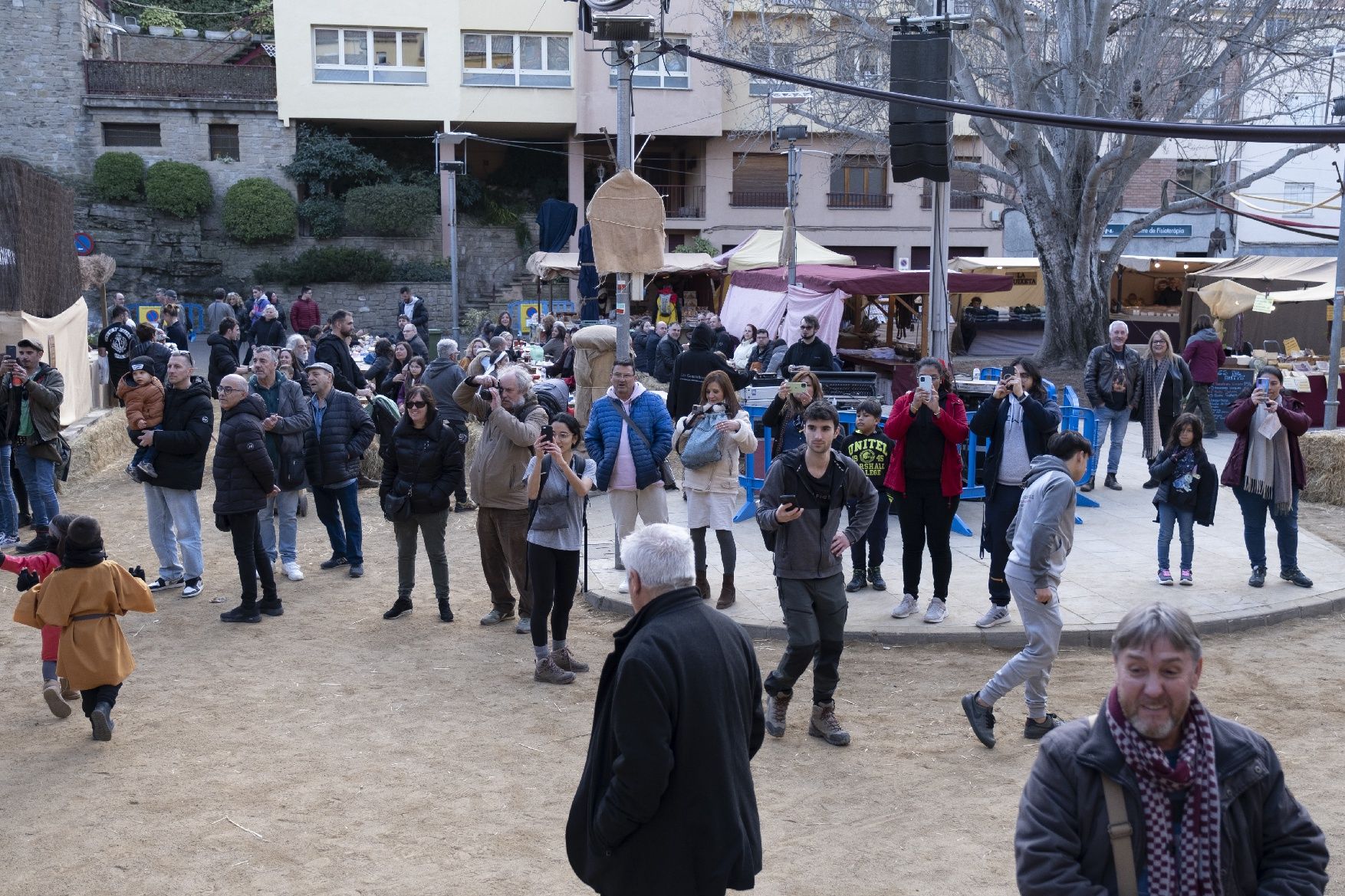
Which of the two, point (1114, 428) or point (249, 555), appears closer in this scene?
point (249, 555)

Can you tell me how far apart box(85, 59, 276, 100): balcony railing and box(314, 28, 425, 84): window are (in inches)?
74.3

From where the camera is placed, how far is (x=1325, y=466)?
13.5 meters

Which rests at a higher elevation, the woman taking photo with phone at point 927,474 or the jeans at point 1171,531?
the woman taking photo with phone at point 927,474

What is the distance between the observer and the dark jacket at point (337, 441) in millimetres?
10102

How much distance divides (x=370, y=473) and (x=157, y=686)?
22.2 ft

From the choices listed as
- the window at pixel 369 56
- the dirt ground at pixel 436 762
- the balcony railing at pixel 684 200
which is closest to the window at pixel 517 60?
the window at pixel 369 56

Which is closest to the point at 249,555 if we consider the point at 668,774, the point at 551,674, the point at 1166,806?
the point at 551,674

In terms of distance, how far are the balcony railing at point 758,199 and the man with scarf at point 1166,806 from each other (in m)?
38.6

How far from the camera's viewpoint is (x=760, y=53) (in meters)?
24.6

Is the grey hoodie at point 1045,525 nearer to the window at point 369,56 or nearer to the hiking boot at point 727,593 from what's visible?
the hiking boot at point 727,593

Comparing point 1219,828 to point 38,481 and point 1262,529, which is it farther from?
point 38,481

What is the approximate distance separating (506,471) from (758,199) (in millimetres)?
33489

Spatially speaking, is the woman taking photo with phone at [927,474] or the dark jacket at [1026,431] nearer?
the woman taking photo with phone at [927,474]

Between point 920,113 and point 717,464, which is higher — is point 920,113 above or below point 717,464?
above
